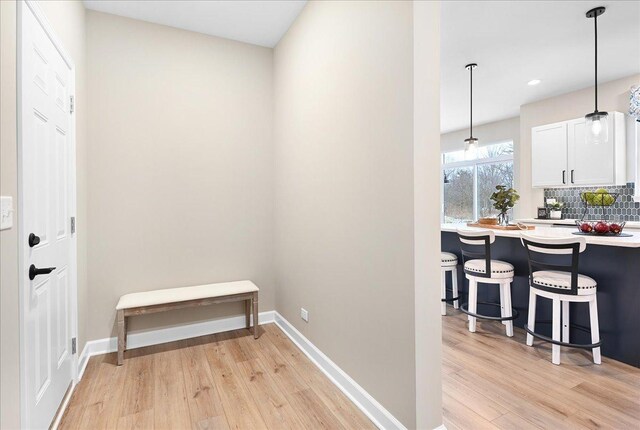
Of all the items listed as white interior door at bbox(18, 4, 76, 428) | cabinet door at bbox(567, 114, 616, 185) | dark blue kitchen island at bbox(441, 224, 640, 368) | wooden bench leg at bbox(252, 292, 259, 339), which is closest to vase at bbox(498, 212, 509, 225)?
dark blue kitchen island at bbox(441, 224, 640, 368)

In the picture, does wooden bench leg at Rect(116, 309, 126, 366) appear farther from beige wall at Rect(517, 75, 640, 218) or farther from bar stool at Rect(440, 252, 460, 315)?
beige wall at Rect(517, 75, 640, 218)

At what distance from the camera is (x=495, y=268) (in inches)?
122

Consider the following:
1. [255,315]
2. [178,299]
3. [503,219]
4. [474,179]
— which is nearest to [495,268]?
[503,219]

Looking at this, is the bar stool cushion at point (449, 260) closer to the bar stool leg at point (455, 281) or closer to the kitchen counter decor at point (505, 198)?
the bar stool leg at point (455, 281)

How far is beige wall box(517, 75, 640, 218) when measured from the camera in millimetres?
4517

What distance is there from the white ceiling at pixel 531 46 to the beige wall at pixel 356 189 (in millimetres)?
1352

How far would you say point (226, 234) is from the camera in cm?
333

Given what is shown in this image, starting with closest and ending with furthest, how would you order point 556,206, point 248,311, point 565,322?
point 565,322 → point 248,311 → point 556,206

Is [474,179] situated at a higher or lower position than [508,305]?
higher

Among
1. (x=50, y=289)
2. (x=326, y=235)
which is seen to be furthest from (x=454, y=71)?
(x=50, y=289)

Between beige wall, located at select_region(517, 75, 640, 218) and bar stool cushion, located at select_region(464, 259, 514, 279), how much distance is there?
3.27m

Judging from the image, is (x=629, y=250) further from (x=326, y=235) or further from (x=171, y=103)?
(x=171, y=103)

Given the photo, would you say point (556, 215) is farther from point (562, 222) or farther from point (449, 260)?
point (449, 260)

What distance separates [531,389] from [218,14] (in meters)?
3.79
